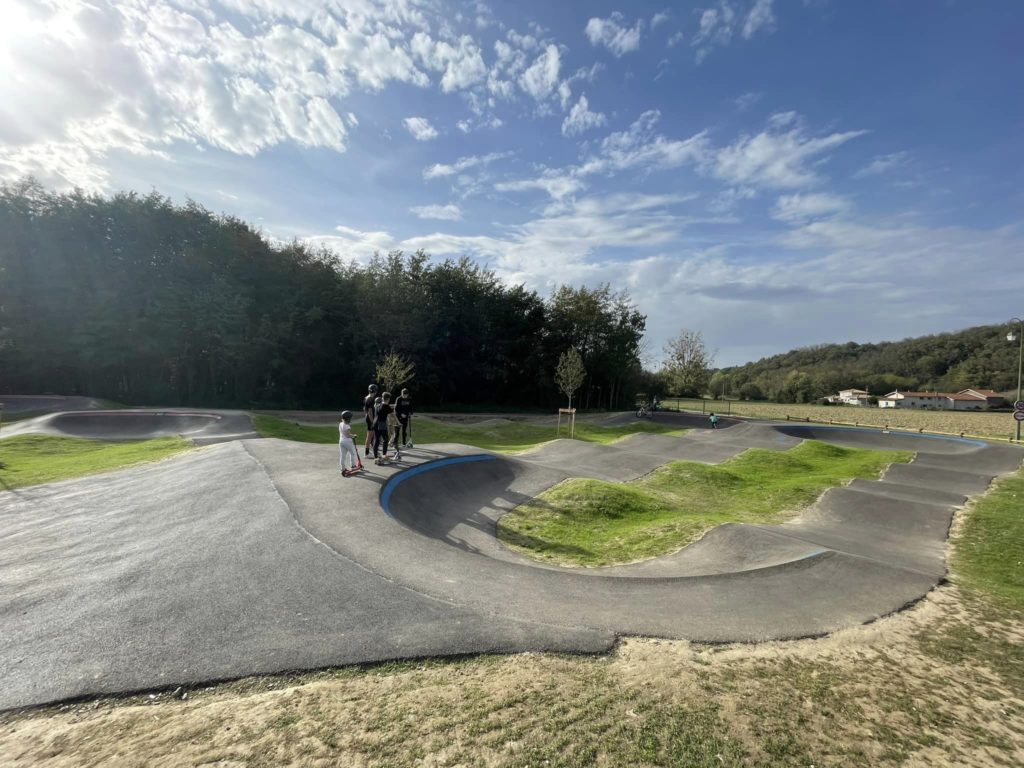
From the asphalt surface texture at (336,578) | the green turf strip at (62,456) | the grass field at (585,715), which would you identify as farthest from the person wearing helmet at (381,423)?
the grass field at (585,715)

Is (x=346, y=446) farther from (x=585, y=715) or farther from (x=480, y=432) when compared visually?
(x=480, y=432)

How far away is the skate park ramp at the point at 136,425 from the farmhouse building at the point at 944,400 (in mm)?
78747

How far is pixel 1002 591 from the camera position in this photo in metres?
6.35

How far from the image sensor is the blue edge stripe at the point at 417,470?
27.9ft

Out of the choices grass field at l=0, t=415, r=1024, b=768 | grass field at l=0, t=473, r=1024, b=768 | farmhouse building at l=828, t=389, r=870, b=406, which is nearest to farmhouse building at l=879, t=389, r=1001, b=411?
farmhouse building at l=828, t=389, r=870, b=406

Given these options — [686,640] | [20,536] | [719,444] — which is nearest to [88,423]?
[20,536]

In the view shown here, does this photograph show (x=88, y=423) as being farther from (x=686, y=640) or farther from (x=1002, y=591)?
(x=1002, y=591)

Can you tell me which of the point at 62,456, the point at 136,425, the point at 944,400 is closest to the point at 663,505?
the point at 62,456

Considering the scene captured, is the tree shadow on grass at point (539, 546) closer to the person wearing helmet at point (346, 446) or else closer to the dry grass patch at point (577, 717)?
the person wearing helmet at point (346, 446)

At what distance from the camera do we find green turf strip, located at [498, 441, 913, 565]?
27.7 ft

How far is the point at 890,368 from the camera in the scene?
101688 millimetres

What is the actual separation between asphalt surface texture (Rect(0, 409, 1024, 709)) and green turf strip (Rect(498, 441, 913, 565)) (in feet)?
1.87

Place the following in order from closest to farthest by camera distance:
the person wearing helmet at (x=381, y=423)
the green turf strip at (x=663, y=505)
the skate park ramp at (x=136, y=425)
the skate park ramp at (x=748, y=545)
Answer: the skate park ramp at (x=748, y=545), the green turf strip at (x=663, y=505), the person wearing helmet at (x=381, y=423), the skate park ramp at (x=136, y=425)

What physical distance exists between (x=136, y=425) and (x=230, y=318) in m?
13.6
